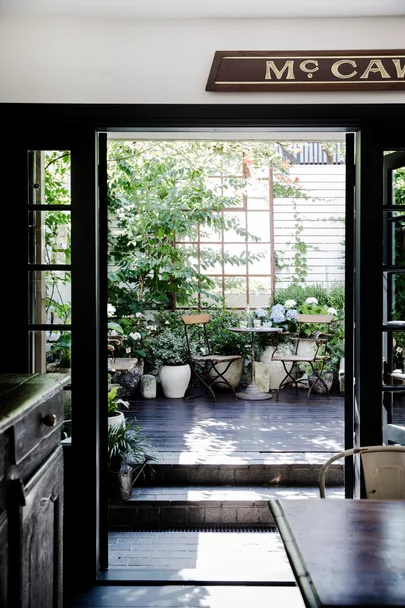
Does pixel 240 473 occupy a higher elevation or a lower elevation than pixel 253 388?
lower

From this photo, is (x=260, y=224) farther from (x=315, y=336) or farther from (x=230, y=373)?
(x=230, y=373)

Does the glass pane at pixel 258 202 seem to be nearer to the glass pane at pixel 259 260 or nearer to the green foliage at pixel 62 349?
the glass pane at pixel 259 260

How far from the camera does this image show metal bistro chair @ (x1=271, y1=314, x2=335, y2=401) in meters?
6.60

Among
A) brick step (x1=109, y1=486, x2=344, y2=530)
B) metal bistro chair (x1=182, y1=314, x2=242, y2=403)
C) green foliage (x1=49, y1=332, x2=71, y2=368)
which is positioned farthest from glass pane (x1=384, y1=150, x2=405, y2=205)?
metal bistro chair (x1=182, y1=314, x2=242, y2=403)

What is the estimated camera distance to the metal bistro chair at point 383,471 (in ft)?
6.12

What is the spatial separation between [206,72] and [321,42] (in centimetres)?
60

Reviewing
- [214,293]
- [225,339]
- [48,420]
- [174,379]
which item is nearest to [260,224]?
[214,293]

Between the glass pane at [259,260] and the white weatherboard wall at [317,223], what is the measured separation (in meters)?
0.18

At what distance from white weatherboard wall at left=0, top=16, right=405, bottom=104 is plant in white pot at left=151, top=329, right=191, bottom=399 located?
14.5ft

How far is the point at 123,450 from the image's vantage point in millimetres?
3779

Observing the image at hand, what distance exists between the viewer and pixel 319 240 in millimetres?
8086

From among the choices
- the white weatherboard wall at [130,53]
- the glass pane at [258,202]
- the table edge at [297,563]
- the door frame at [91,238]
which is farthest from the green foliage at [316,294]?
the table edge at [297,563]

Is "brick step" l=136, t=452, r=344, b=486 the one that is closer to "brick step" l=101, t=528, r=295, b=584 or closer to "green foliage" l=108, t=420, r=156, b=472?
"green foliage" l=108, t=420, r=156, b=472

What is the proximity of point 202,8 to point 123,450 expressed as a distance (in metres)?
2.92
